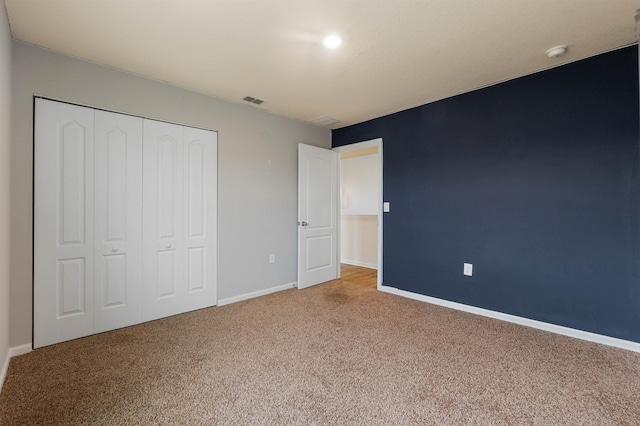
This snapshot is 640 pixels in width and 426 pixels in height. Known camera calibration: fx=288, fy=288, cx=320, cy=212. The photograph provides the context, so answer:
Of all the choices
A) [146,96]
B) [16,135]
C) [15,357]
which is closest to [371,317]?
[15,357]

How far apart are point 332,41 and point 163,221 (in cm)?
228

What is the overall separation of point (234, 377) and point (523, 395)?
1800 millimetres

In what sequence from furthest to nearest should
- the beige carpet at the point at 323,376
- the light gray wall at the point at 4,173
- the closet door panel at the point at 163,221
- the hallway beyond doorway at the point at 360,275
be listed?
1. the hallway beyond doorway at the point at 360,275
2. the closet door panel at the point at 163,221
3. the light gray wall at the point at 4,173
4. the beige carpet at the point at 323,376

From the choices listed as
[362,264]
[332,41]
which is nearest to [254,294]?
[362,264]

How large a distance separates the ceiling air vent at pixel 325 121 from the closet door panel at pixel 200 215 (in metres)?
1.48

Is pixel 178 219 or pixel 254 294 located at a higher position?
pixel 178 219

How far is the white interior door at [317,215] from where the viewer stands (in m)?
4.05

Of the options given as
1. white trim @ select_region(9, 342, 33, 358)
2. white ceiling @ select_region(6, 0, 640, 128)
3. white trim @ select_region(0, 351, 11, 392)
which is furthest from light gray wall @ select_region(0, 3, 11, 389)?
white ceiling @ select_region(6, 0, 640, 128)

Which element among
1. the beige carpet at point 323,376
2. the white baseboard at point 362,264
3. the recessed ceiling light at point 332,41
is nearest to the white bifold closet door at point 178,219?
the beige carpet at point 323,376

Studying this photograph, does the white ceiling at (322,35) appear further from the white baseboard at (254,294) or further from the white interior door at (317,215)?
the white baseboard at (254,294)

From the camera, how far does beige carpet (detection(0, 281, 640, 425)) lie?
1569 millimetres

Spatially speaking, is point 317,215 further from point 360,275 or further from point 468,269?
point 468,269

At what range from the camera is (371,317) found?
2.98 m

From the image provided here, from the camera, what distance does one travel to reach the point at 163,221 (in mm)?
2902
